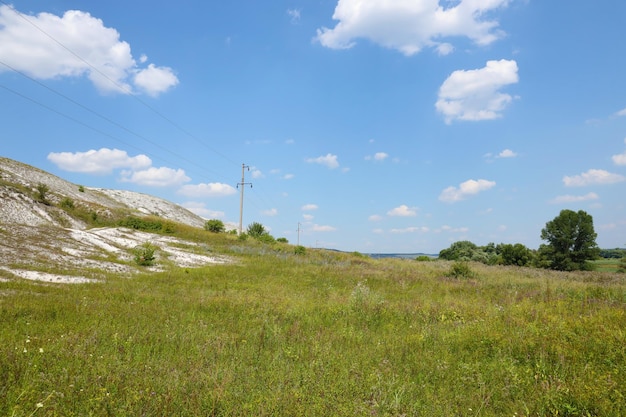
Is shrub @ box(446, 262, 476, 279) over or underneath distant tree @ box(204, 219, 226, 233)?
underneath

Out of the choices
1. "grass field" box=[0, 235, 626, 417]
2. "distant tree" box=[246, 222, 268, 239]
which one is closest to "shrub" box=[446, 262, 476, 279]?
"grass field" box=[0, 235, 626, 417]

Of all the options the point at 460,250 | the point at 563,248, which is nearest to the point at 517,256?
the point at 563,248

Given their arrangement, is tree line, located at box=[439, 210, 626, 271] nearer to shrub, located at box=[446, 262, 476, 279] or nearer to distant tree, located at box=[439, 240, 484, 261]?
distant tree, located at box=[439, 240, 484, 261]

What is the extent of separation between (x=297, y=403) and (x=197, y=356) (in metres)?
2.70

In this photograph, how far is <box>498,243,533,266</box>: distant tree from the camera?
53562 mm

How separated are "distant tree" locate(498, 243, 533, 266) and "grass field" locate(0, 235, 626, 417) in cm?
4696

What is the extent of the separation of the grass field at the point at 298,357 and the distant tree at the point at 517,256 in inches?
1849

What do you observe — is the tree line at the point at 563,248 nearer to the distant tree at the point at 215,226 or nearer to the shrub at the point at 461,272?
the shrub at the point at 461,272

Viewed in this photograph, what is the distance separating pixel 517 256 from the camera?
2135 inches

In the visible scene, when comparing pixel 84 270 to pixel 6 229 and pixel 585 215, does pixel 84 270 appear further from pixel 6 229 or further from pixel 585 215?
pixel 585 215

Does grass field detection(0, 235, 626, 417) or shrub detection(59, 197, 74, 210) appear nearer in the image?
grass field detection(0, 235, 626, 417)

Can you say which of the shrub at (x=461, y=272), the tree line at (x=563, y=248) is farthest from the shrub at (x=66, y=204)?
the tree line at (x=563, y=248)

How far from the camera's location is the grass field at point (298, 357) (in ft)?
14.9

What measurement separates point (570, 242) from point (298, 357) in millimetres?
61241
